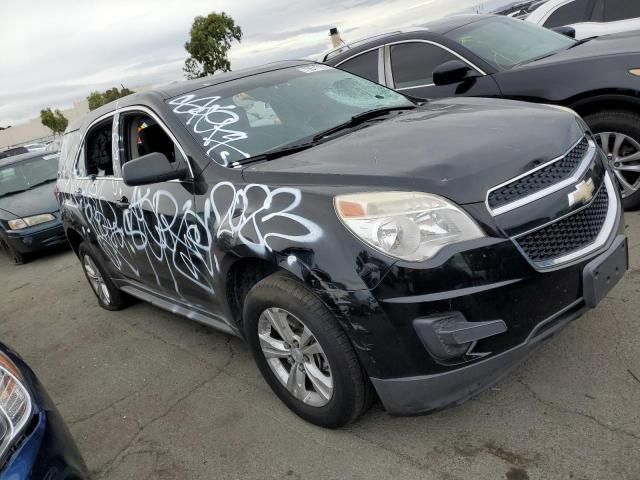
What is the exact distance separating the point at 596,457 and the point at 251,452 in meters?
1.55

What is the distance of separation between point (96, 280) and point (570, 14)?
260 inches

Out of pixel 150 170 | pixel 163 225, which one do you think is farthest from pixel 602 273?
pixel 163 225

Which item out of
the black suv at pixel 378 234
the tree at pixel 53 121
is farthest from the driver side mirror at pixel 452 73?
the tree at pixel 53 121

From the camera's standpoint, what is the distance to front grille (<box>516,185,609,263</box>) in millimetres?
2246

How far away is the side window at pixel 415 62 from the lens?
5234mm

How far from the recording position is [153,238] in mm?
3523

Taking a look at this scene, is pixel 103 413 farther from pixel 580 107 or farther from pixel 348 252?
pixel 580 107

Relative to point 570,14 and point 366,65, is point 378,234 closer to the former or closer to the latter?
point 366,65

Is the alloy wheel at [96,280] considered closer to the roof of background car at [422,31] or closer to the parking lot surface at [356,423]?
the parking lot surface at [356,423]

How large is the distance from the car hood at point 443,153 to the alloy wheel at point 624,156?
171 cm

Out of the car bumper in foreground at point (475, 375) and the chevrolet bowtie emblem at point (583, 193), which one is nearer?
the car bumper in foreground at point (475, 375)

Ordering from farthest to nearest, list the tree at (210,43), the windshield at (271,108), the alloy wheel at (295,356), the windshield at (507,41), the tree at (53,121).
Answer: the tree at (53,121) < the tree at (210,43) < the windshield at (507,41) < the windshield at (271,108) < the alloy wheel at (295,356)

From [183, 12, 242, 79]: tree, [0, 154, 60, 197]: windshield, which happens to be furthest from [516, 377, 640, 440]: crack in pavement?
[183, 12, 242, 79]: tree

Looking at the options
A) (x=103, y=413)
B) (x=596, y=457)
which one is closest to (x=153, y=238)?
(x=103, y=413)
